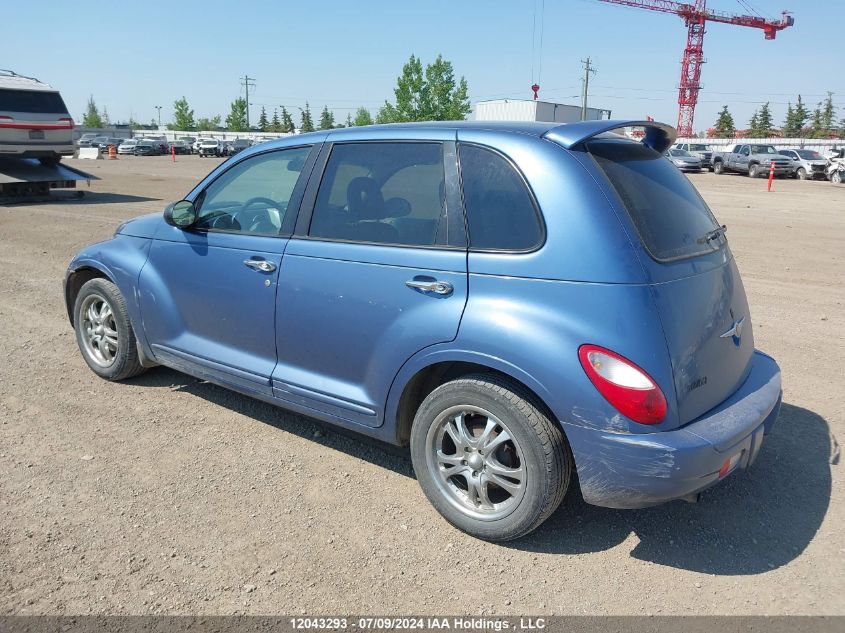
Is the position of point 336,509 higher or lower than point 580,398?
lower

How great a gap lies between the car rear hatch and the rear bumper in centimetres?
11

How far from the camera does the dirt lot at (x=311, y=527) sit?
2.89m

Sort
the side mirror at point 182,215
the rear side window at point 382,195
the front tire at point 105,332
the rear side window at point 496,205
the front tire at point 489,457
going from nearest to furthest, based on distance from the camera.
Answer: the front tire at point 489,457 → the rear side window at point 496,205 → the rear side window at point 382,195 → the side mirror at point 182,215 → the front tire at point 105,332

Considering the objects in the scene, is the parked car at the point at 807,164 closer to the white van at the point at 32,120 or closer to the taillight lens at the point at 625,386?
the white van at the point at 32,120

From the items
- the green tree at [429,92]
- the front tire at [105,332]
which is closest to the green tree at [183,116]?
the green tree at [429,92]

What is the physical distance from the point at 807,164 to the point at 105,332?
38.7 meters

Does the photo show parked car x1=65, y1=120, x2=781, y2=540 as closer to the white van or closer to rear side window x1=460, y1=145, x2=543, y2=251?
rear side window x1=460, y1=145, x2=543, y2=251

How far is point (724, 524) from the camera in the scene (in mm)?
3443

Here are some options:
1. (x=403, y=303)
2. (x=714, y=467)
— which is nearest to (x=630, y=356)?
(x=714, y=467)

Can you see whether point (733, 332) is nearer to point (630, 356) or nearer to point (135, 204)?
point (630, 356)

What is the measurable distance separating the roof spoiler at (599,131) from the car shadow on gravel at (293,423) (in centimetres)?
195

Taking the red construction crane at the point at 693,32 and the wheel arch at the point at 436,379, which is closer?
the wheel arch at the point at 436,379

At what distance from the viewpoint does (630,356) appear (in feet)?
9.16

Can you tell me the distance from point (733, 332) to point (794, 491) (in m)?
1.06
